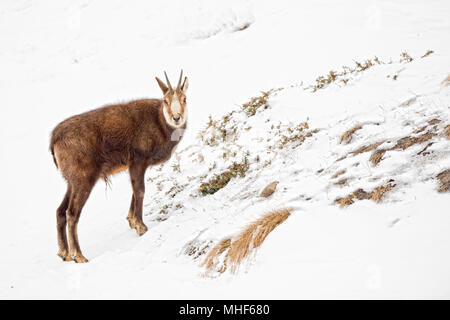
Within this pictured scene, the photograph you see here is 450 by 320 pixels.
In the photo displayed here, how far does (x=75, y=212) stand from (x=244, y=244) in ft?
12.4

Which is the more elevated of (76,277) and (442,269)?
(442,269)

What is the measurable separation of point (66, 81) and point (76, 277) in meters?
17.9

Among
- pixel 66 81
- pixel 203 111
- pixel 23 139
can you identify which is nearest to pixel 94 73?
pixel 66 81

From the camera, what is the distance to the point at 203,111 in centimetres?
1489

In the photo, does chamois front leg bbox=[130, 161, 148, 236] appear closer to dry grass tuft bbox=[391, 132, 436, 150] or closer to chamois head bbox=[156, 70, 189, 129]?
chamois head bbox=[156, 70, 189, 129]

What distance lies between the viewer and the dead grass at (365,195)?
416cm

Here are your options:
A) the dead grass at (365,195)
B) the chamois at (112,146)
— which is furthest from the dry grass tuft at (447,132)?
the chamois at (112,146)

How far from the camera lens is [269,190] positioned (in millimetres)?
5582

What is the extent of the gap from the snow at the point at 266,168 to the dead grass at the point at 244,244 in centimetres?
17

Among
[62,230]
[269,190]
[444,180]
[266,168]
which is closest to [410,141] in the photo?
[444,180]

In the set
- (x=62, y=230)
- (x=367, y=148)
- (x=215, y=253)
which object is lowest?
(x=62, y=230)

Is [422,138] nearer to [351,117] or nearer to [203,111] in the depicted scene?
[351,117]

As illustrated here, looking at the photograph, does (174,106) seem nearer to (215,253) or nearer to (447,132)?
(215,253)

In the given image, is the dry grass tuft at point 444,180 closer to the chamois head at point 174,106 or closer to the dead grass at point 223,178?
the dead grass at point 223,178
